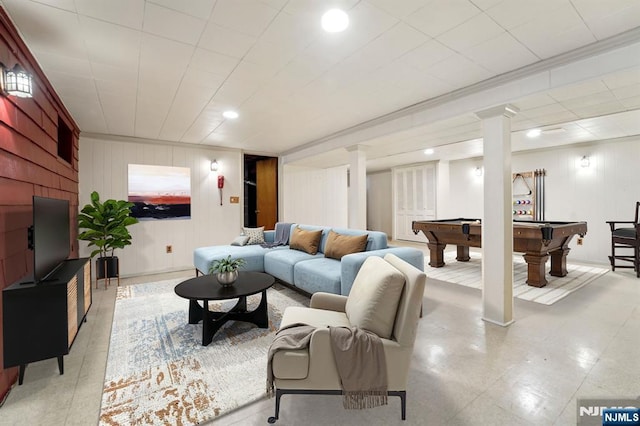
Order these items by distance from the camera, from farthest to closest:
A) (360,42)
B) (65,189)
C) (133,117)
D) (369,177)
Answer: (369,177)
(133,117)
(65,189)
(360,42)

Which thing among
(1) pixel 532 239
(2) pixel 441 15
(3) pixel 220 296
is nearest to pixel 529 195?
(1) pixel 532 239

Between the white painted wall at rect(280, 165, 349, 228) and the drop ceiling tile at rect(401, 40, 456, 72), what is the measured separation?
4.54m

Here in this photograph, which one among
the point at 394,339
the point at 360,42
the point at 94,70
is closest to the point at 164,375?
the point at 394,339

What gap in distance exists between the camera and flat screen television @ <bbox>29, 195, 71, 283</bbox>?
81.6 inches

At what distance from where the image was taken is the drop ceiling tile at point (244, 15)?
1789mm

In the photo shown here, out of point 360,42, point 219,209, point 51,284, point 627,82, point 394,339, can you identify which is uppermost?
point 360,42

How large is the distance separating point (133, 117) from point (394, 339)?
14.0 feet

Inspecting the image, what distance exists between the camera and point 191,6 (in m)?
1.80

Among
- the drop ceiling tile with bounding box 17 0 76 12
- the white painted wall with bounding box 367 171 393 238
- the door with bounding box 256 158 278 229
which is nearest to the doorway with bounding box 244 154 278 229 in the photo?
the door with bounding box 256 158 278 229

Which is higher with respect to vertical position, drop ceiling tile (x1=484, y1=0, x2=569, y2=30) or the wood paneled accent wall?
drop ceiling tile (x1=484, y1=0, x2=569, y2=30)

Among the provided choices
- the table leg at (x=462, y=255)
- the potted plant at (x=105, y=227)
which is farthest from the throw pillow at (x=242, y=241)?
the table leg at (x=462, y=255)

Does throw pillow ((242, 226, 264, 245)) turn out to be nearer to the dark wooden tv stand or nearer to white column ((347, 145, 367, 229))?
white column ((347, 145, 367, 229))

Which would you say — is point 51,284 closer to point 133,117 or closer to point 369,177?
point 133,117

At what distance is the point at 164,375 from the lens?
2.10 meters
